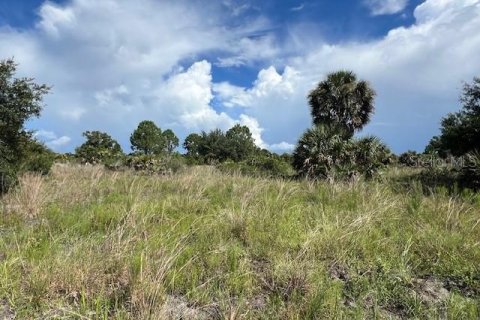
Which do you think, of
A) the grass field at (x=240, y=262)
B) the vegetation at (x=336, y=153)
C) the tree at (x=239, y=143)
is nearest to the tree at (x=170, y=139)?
the tree at (x=239, y=143)

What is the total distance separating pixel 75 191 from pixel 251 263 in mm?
5876

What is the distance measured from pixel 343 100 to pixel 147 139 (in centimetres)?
4281

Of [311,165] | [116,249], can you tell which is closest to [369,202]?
[116,249]

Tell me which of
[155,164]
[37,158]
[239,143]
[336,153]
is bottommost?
[37,158]

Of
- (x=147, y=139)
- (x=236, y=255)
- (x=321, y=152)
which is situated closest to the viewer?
(x=236, y=255)

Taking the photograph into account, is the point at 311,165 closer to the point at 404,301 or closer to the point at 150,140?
the point at 404,301

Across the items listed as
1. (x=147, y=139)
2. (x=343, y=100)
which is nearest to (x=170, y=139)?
(x=147, y=139)

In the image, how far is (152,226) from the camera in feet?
21.9

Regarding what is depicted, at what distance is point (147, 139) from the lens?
225 ft

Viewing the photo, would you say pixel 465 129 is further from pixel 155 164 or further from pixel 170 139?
pixel 170 139

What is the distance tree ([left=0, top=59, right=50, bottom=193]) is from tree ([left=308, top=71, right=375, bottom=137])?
22521 millimetres

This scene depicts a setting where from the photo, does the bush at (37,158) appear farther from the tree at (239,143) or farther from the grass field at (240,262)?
the tree at (239,143)

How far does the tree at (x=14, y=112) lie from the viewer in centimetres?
1212

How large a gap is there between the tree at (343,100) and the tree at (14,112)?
22.5 m
